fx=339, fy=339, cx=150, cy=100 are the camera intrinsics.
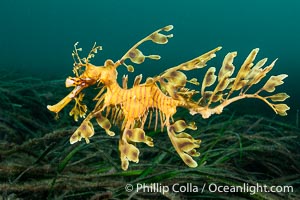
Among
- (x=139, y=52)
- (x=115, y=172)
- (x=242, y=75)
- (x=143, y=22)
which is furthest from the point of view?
(x=143, y=22)

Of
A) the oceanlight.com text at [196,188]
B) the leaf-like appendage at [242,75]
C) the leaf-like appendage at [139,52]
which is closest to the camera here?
the leaf-like appendage at [242,75]

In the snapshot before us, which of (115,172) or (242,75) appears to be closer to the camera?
(242,75)

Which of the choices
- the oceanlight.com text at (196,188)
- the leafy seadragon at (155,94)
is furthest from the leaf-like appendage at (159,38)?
the oceanlight.com text at (196,188)

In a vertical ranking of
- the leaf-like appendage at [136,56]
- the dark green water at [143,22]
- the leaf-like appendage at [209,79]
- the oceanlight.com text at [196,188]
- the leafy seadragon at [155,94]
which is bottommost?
the oceanlight.com text at [196,188]

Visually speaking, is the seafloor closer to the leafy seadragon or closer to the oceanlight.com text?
the oceanlight.com text

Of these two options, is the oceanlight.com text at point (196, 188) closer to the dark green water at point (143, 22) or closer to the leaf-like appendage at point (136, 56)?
the leaf-like appendage at point (136, 56)

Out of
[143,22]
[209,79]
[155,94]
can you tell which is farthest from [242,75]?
[143,22]

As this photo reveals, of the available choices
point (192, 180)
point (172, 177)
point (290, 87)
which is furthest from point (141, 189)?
point (290, 87)

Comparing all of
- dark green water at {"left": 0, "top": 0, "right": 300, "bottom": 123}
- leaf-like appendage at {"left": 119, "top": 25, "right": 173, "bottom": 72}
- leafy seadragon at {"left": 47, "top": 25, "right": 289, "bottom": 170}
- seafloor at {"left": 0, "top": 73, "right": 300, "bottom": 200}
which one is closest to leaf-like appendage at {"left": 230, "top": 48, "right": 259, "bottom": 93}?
leafy seadragon at {"left": 47, "top": 25, "right": 289, "bottom": 170}

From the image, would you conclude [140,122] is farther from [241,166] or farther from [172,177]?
[241,166]

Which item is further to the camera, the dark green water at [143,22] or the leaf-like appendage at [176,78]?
the dark green water at [143,22]

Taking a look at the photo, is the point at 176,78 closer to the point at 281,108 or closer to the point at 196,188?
the point at 281,108

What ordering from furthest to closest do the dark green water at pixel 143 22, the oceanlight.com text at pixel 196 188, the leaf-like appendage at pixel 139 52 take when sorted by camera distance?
the dark green water at pixel 143 22, the oceanlight.com text at pixel 196 188, the leaf-like appendage at pixel 139 52

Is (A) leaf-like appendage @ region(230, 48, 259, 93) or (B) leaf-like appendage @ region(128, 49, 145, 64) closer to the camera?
(A) leaf-like appendage @ region(230, 48, 259, 93)
